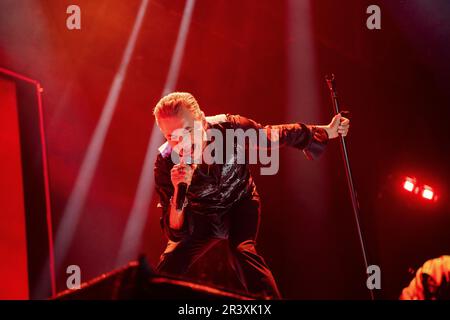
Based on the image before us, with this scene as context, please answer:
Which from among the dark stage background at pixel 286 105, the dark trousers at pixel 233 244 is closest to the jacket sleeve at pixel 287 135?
the dark trousers at pixel 233 244

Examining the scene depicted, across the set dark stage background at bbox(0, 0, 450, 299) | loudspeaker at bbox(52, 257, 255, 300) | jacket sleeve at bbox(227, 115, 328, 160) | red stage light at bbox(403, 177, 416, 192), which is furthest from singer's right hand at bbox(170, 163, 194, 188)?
red stage light at bbox(403, 177, 416, 192)

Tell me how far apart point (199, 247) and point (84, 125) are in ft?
8.02

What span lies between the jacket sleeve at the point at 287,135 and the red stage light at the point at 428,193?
178 centimetres

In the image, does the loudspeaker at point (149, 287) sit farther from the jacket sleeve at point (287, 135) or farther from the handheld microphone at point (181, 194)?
the jacket sleeve at point (287, 135)

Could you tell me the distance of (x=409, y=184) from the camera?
422cm

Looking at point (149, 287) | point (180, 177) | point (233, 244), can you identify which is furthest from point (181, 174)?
point (149, 287)

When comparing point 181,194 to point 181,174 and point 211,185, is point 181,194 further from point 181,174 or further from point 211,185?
point 211,185

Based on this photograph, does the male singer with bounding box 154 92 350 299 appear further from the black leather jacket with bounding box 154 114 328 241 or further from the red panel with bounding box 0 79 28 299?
the red panel with bounding box 0 79 28 299

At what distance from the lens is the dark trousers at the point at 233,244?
8.21ft

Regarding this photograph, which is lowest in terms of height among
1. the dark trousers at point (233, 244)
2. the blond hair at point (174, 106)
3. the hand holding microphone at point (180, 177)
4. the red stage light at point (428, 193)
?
the dark trousers at point (233, 244)

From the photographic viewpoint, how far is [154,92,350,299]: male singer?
263 centimetres

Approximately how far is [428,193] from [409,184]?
0.20 metres

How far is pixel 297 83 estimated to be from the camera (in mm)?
4637
